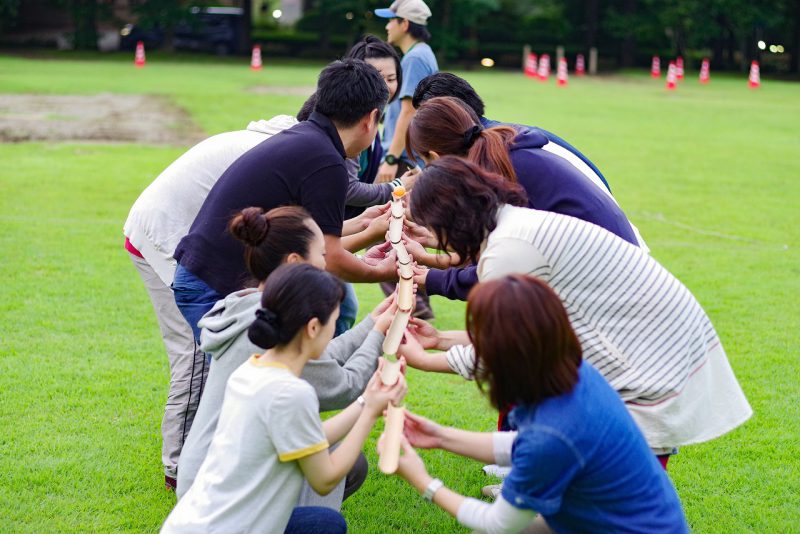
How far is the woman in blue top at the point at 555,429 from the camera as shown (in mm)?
2539

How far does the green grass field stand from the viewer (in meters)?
4.45

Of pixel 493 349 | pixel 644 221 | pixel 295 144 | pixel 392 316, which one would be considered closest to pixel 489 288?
pixel 493 349

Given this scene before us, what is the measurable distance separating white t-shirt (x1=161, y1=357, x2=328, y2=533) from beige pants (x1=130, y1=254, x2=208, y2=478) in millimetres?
1591

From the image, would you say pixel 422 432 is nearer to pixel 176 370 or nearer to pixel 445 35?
pixel 176 370

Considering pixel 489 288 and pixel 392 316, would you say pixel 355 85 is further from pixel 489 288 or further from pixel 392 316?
pixel 489 288

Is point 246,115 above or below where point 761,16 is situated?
below

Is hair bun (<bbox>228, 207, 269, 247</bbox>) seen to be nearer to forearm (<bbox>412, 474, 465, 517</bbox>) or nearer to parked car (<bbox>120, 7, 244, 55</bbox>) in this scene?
forearm (<bbox>412, 474, 465, 517</bbox>)

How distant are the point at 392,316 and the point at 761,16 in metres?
43.5

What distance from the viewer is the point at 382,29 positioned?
44594mm

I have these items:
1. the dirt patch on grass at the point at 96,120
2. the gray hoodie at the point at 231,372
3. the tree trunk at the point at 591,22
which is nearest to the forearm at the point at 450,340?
A: the gray hoodie at the point at 231,372

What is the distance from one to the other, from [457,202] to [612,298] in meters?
0.62

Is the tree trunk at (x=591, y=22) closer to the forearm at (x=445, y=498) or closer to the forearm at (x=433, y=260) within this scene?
the forearm at (x=433, y=260)

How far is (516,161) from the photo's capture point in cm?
371

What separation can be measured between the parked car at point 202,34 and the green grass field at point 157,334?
26.8 meters
